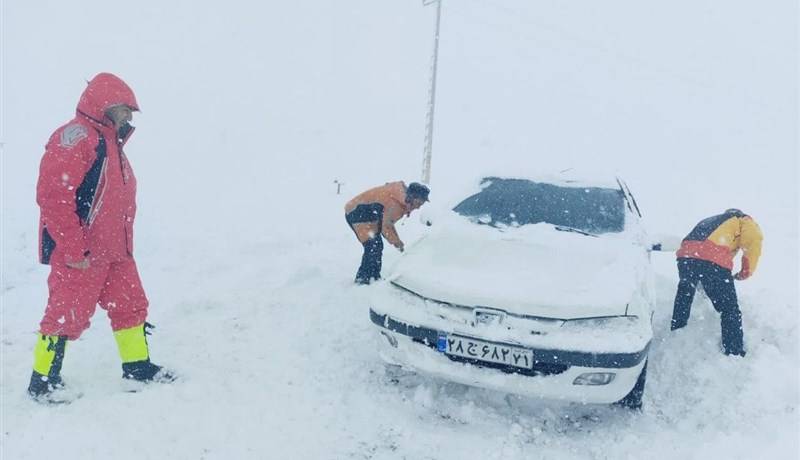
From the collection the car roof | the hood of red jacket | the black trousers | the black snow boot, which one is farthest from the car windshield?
the hood of red jacket

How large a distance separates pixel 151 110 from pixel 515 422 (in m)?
17.4

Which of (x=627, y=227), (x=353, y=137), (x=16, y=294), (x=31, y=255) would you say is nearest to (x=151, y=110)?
(x=353, y=137)

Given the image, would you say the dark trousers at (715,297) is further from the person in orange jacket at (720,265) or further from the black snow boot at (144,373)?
the black snow boot at (144,373)

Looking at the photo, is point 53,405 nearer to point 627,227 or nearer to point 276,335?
point 276,335

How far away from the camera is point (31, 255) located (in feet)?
23.2

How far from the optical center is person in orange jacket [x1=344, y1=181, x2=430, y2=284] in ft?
18.3

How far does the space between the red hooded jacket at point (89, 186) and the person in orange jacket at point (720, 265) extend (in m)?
3.93

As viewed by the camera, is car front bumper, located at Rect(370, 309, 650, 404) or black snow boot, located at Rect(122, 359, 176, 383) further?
black snow boot, located at Rect(122, 359, 176, 383)

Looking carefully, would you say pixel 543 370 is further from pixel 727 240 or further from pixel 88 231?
pixel 88 231

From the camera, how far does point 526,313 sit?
3.27 metres

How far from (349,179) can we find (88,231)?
37.1ft

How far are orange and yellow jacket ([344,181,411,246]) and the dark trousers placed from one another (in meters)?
2.43

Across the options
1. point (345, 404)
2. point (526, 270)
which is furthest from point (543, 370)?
point (345, 404)

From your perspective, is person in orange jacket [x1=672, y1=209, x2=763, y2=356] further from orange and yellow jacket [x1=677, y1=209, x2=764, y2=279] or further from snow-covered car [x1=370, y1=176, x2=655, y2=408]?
snow-covered car [x1=370, y1=176, x2=655, y2=408]
